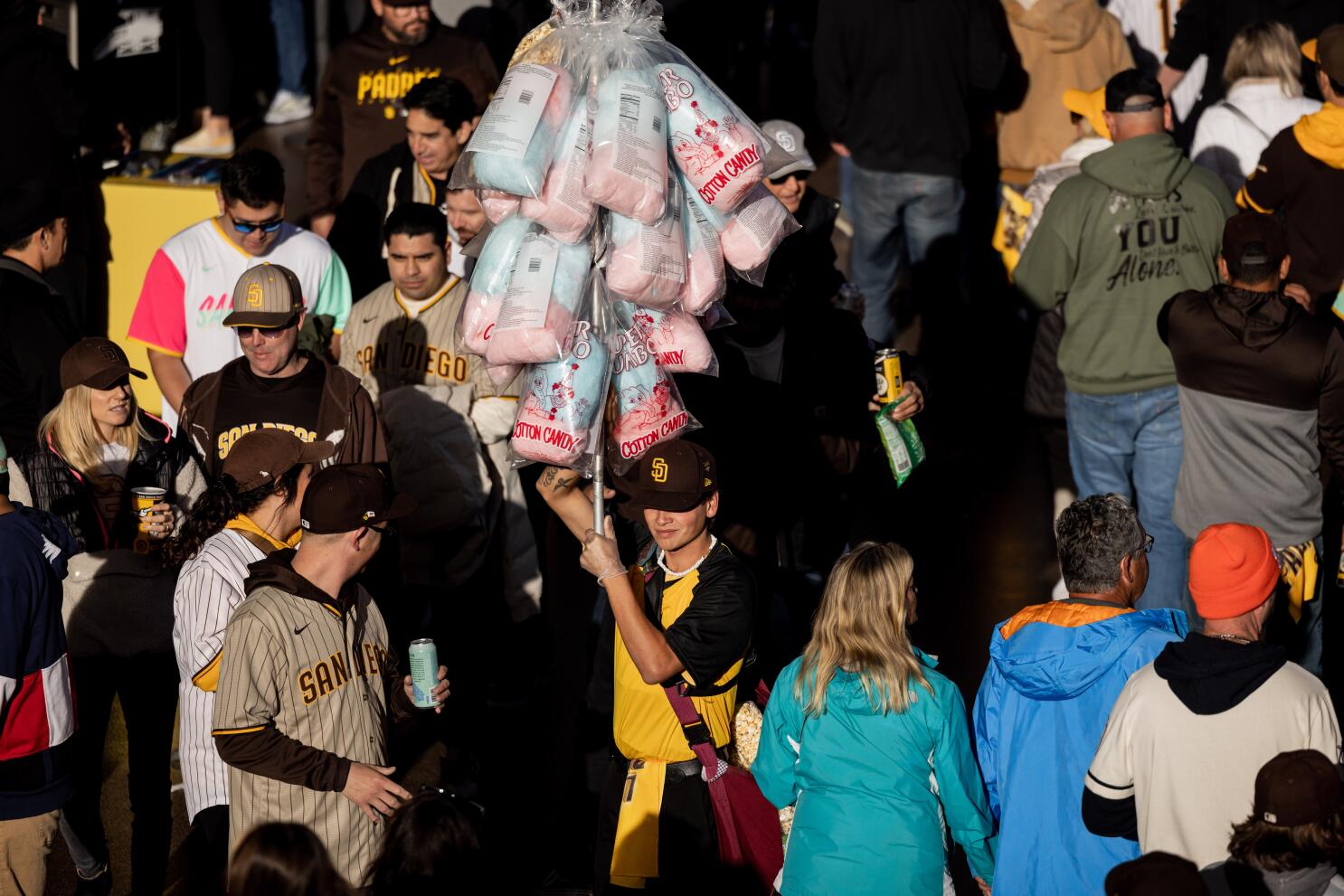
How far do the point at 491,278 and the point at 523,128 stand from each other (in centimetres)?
56

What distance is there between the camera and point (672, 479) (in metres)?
5.13

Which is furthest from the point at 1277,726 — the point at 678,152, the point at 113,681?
the point at 113,681

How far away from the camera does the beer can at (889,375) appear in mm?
6812

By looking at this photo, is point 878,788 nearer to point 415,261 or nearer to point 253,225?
point 415,261

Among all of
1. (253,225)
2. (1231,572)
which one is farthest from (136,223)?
(1231,572)

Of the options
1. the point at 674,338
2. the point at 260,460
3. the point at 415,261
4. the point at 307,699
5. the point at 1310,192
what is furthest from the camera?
the point at 1310,192

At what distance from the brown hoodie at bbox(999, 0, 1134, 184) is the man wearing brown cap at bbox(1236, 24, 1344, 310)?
2.43 meters

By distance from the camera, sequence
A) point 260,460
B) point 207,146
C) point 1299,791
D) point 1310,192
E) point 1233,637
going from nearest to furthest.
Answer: point 1299,791, point 1233,637, point 260,460, point 1310,192, point 207,146

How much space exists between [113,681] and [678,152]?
3184mm

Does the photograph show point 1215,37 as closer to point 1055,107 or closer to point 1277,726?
point 1055,107

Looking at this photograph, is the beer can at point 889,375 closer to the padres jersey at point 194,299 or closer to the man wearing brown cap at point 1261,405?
the man wearing brown cap at point 1261,405

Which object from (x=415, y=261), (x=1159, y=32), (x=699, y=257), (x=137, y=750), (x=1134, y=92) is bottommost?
(x=137, y=750)

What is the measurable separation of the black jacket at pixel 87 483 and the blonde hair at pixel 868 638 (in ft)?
9.08

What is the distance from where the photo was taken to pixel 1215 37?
9664 millimetres
